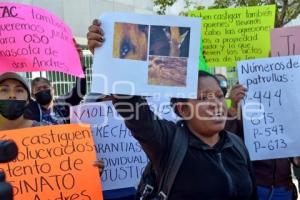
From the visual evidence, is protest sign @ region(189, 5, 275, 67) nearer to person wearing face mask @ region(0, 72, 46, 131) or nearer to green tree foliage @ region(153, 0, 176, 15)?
person wearing face mask @ region(0, 72, 46, 131)

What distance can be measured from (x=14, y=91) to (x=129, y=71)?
1078mm

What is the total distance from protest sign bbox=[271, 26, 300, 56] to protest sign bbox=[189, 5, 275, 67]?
1.75 ft

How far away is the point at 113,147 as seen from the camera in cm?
362

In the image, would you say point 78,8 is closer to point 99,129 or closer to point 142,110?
point 99,129

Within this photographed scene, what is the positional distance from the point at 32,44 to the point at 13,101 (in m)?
0.37


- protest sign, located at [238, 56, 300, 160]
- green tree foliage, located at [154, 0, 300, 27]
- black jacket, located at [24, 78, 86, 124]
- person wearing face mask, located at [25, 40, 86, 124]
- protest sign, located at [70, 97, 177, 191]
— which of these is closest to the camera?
protest sign, located at [238, 56, 300, 160]

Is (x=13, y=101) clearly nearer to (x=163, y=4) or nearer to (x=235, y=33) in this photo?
(x=235, y=33)

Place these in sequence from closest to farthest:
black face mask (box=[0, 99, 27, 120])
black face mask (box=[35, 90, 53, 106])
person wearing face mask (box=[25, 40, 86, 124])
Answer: black face mask (box=[0, 99, 27, 120]) → person wearing face mask (box=[25, 40, 86, 124]) → black face mask (box=[35, 90, 53, 106])

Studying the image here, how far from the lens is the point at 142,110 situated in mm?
2471

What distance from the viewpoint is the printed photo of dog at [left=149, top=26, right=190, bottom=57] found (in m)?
2.52

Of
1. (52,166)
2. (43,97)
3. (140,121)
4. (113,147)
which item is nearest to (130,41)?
(140,121)

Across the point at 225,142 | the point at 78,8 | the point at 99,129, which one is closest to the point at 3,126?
the point at 99,129

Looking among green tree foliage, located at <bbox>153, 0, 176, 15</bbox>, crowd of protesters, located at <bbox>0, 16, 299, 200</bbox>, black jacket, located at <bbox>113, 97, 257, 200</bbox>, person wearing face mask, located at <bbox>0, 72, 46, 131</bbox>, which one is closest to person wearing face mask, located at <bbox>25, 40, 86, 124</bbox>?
person wearing face mask, located at <bbox>0, 72, 46, 131</bbox>

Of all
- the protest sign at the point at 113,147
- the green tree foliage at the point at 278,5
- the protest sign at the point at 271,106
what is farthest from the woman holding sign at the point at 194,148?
the green tree foliage at the point at 278,5
